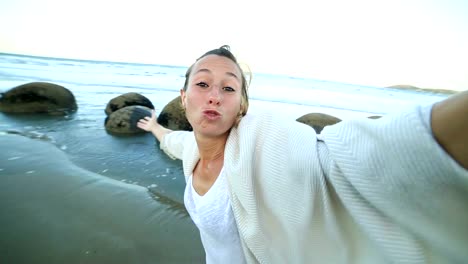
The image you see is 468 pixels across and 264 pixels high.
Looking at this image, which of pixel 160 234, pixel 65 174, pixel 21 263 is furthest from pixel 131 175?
pixel 21 263

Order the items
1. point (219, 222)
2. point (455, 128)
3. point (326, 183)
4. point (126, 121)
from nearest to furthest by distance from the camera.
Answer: point (455, 128)
point (326, 183)
point (219, 222)
point (126, 121)

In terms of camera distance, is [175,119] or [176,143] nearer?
[176,143]

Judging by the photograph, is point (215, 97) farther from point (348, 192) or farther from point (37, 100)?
point (37, 100)

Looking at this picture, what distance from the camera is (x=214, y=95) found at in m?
1.70

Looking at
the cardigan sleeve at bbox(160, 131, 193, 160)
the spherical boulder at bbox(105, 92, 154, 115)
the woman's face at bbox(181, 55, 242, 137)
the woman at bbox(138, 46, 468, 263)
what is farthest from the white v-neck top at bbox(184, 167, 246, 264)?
the spherical boulder at bbox(105, 92, 154, 115)

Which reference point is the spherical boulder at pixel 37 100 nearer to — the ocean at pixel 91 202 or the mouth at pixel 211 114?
the ocean at pixel 91 202

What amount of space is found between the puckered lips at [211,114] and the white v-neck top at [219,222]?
1.06 ft

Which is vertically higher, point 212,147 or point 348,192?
point 348,192

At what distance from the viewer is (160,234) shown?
3.26m

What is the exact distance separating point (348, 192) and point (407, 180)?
218 millimetres

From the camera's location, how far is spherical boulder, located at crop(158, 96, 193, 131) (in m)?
7.72

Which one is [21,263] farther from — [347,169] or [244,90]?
[347,169]

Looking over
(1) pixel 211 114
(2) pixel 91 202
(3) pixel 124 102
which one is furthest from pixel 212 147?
(3) pixel 124 102

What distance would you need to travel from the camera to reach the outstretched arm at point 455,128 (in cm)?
77
